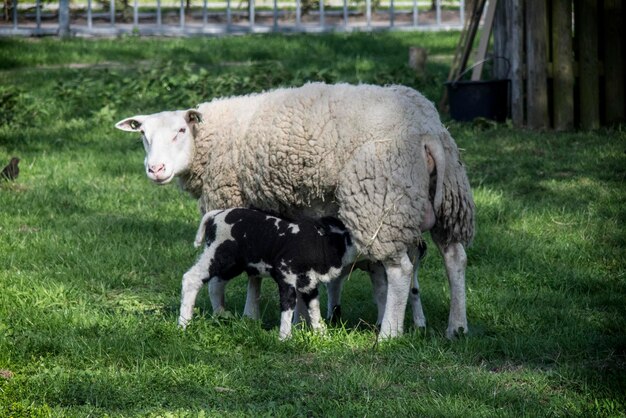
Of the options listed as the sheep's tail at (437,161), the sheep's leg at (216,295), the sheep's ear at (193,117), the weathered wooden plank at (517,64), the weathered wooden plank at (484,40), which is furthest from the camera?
the weathered wooden plank at (484,40)

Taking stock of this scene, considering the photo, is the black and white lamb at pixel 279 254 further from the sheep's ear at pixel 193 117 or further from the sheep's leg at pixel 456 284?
the sheep's ear at pixel 193 117

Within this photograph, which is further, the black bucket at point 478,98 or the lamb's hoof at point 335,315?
the black bucket at point 478,98

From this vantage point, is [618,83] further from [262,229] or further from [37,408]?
[37,408]

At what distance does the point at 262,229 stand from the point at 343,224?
1.54 feet

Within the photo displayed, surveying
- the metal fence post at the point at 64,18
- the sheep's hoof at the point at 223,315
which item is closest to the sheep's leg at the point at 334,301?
the sheep's hoof at the point at 223,315

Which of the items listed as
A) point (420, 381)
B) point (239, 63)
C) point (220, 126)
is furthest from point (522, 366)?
point (239, 63)

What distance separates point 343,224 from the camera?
6098 mm

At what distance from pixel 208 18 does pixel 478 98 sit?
637 inches

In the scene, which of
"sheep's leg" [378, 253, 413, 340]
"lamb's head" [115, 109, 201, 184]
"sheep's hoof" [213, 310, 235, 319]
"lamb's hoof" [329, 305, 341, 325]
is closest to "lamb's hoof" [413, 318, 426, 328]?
"sheep's leg" [378, 253, 413, 340]

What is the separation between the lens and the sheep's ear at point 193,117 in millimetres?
6648

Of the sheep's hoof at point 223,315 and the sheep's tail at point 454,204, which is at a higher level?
the sheep's tail at point 454,204

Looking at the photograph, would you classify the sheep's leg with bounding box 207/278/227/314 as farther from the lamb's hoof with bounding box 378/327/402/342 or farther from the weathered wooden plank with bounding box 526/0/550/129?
the weathered wooden plank with bounding box 526/0/550/129

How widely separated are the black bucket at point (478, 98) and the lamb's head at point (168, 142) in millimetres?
6233

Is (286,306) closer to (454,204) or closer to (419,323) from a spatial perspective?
(419,323)
